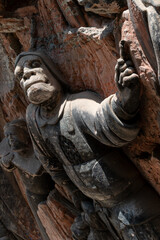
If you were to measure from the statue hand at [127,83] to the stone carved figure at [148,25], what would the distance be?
0.30ft

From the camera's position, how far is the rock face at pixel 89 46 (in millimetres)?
1736

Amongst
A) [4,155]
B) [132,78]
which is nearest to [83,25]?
[132,78]

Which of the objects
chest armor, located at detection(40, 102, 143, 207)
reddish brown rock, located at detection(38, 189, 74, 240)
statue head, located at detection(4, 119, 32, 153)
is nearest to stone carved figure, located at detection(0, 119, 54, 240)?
statue head, located at detection(4, 119, 32, 153)

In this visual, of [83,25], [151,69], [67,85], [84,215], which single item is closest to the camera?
[151,69]

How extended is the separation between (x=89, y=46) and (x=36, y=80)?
0.34m

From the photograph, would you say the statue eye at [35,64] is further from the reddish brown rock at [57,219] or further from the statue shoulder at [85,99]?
the reddish brown rock at [57,219]

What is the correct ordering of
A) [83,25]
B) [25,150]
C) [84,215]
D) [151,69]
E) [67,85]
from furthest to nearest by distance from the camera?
[25,150] < [84,215] < [67,85] < [83,25] < [151,69]

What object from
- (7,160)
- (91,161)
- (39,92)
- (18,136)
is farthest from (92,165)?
(7,160)

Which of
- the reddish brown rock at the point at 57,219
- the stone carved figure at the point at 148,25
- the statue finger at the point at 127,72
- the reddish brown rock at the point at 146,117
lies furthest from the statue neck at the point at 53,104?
the reddish brown rock at the point at 57,219

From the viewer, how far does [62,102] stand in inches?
88.4

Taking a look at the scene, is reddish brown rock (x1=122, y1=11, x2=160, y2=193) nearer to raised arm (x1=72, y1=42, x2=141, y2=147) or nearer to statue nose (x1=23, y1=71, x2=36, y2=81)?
raised arm (x1=72, y1=42, x2=141, y2=147)

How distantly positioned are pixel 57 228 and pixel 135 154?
1.06m

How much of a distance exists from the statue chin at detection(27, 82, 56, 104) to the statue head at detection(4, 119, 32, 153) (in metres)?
0.71

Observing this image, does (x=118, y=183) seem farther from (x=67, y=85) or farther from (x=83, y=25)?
(x=83, y=25)
